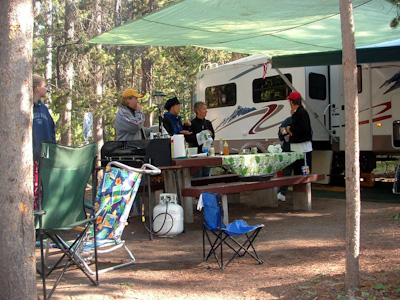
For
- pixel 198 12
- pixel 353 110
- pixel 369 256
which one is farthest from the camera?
pixel 198 12

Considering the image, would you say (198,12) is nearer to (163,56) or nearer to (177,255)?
(177,255)

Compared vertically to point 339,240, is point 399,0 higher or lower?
higher

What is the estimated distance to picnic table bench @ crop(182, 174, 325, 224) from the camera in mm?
5363

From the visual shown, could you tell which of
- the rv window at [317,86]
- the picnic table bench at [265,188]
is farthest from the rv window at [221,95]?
the picnic table bench at [265,188]

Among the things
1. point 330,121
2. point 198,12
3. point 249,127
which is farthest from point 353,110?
point 249,127

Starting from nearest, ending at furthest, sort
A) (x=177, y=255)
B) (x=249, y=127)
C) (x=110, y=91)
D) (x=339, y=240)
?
(x=177, y=255) < (x=339, y=240) < (x=249, y=127) < (x=110, y=91)

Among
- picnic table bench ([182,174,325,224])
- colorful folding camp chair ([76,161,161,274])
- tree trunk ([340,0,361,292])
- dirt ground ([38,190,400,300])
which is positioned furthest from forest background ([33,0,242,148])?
tree trunk ([340,0,361,292])

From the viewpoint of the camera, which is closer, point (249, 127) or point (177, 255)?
point (177, 255)

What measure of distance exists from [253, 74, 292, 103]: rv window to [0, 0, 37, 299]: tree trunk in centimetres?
724

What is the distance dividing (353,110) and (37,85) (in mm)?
2969

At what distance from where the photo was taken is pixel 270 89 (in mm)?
9688

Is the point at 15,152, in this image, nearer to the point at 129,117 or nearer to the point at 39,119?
the point at 39,119

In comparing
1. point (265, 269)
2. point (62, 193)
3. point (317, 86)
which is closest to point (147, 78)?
point (317, 86)

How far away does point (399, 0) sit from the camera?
475 cm
